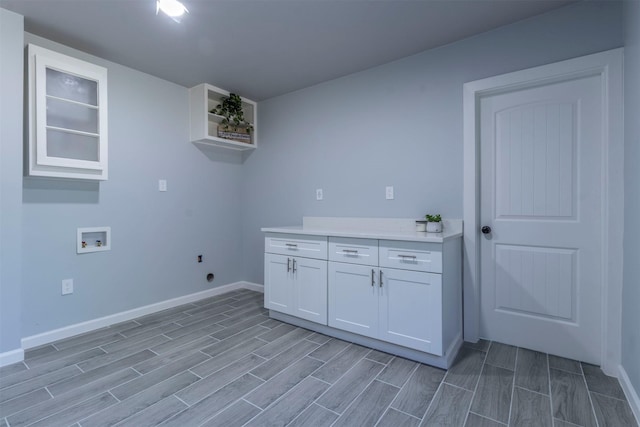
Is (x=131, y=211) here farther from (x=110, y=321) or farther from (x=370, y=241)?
(x=370, y=241)

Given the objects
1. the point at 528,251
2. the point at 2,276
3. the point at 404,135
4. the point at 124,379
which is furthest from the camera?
the point at 404,135

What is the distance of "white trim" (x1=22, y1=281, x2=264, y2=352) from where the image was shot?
238 centimetres

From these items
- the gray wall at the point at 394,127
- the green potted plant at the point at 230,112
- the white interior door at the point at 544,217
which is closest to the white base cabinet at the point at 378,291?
the white interior door at the point at 544,217

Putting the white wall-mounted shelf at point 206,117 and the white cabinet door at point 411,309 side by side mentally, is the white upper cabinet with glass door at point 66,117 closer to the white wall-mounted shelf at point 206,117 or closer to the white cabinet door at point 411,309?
the white wall-mounted shelf at point 206,117

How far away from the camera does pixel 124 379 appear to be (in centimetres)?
190

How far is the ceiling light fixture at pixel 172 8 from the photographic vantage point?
74.8 inches

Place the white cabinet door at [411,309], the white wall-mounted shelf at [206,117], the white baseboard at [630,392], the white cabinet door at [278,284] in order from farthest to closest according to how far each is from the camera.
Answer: the white wall-mounted shelf at [206,117]
the white cabinet door at [278,284]
the white cabinet door at [411,309]
the white baseboard at [630,392]

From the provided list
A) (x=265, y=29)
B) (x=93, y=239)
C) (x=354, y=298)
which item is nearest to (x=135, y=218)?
(x=93, y=239)

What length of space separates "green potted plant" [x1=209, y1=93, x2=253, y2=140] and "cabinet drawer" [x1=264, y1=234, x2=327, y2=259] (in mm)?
1446

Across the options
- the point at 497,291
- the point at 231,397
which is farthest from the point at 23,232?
the point at 497,291

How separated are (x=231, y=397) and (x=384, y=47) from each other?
2.73 meters

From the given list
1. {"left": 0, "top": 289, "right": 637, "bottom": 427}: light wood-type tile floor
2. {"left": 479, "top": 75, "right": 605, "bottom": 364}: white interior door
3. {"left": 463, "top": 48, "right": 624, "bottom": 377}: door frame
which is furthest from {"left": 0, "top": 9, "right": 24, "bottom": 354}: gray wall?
{"left": 463, "top": 48, "right": 624, "bottom": 377}: door frame

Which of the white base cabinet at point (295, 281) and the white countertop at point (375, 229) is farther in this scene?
the white base cabinet at point (295, 281)

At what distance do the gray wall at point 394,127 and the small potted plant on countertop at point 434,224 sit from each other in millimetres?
176
